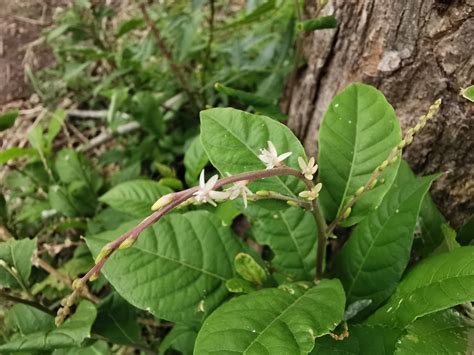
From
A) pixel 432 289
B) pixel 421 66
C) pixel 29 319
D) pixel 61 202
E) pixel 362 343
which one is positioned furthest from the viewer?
pixel 61 202

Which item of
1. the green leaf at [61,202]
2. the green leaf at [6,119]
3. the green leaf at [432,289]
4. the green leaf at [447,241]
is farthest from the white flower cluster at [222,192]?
the green leaf at [61,202]

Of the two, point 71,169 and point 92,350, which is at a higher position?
point 71,169

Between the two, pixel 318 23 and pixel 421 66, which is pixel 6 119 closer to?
pixel 318 23

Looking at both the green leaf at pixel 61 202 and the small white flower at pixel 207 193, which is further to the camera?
the green leaf at pixel 61 202

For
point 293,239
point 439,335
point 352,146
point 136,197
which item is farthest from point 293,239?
point 136,197

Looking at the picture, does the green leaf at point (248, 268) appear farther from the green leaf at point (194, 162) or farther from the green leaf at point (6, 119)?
the green leaf at point (6, 119)

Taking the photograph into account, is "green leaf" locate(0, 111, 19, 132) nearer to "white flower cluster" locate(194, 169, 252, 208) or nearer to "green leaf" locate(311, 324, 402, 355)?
"white flower cluster" locate(194, 169, 252, 208)

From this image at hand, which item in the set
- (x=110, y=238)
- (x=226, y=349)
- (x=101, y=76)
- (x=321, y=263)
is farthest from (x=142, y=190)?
(x=101, y=76)
